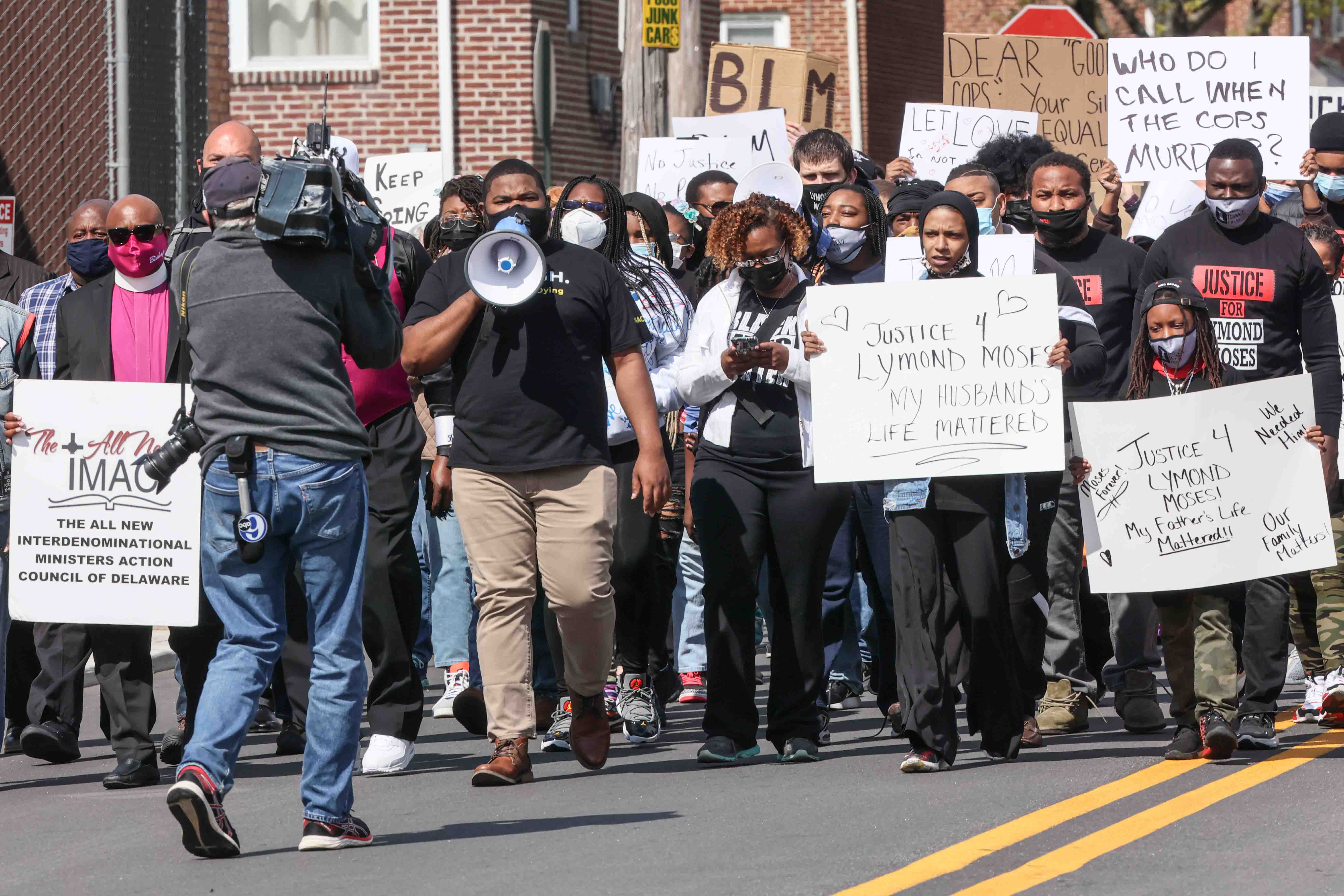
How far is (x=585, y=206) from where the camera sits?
29.1 feet

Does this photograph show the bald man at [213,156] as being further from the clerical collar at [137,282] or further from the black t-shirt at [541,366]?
the black t-shirt at [541,366]

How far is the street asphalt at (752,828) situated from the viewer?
5.95m

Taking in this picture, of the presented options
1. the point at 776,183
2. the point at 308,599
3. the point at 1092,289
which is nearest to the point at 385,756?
the point at 308,599

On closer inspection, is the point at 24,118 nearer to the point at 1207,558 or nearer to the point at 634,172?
the point at 634,172

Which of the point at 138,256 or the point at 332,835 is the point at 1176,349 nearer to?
the point at 332,835

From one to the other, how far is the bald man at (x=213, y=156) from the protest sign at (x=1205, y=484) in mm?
3052

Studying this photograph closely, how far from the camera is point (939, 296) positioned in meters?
7.81

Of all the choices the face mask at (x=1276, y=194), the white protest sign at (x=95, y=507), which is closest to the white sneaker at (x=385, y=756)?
the white protest sign at (x=95, y=507)

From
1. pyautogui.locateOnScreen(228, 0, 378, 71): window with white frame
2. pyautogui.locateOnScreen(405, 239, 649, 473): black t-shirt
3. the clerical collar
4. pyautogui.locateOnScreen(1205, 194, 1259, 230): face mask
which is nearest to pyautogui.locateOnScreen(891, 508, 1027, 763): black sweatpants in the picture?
pyautogui.locateOnScreen(405, 239, 649, 473): black t-shirt

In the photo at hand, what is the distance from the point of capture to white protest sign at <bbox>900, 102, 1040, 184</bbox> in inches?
501

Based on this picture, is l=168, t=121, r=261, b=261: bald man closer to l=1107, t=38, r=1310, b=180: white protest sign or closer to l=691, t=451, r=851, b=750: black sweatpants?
l=691, t=451, r=851, b=750: black sweatpants

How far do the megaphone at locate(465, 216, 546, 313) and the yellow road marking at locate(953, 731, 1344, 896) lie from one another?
258cm

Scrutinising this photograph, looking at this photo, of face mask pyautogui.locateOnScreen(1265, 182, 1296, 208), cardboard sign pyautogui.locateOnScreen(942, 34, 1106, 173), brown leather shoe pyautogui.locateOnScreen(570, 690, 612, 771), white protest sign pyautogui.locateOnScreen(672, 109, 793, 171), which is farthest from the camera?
cardboard sign pyautogui.locateOnScreen(942, 34, 1106, 173)

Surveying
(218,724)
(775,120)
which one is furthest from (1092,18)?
(218,724)
